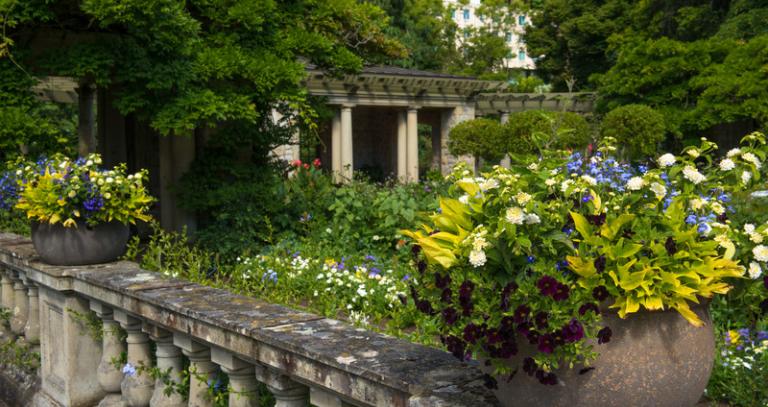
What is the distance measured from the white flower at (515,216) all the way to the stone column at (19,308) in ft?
14.2

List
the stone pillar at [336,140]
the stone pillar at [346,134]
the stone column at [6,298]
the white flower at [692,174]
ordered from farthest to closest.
A: the stone pillar at [336,140]
the stone pillar at [346,134]
the stone column at [6,298]
the white flower at [692,174]

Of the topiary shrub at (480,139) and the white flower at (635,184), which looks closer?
the white flower at (635,184)

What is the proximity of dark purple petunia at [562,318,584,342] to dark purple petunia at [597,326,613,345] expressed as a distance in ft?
0.21

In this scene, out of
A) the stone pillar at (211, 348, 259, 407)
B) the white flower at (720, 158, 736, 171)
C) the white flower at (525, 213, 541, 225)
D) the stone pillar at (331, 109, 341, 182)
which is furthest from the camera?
the stone pillar at (331, 109, 341, 182)

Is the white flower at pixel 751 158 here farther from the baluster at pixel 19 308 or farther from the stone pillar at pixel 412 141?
the stone pillar at pixel 412 141

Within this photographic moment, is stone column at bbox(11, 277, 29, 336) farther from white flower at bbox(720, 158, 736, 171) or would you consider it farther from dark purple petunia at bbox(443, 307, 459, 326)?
white flower at bbox(720, 158, 736, 171)

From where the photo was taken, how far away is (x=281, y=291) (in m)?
6.24

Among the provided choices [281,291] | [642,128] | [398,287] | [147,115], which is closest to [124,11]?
[147,115]

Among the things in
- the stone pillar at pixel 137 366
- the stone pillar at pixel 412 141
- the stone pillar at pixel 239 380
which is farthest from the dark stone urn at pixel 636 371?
the stone pillar at pixel 412 141

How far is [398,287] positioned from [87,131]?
6.97 metres

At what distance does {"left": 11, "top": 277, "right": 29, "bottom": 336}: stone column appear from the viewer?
5.15m

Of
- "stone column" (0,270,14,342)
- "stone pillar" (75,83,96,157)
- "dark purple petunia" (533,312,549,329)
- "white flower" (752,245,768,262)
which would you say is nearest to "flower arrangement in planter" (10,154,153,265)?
"stone column" (0,270,14,342)

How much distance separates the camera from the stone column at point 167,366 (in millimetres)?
3412

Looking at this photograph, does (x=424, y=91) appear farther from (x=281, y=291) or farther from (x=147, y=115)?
(x=281, y=291)
